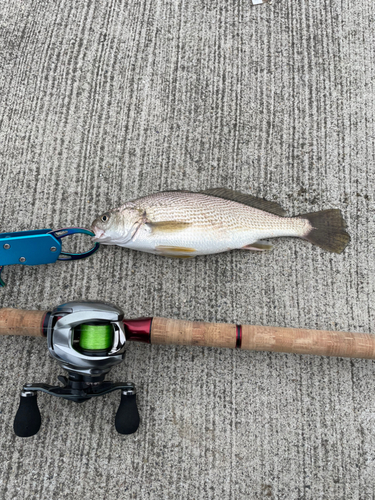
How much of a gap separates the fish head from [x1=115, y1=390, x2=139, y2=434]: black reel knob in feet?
2.22

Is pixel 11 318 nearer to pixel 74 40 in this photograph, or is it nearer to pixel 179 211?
pixel 179 211

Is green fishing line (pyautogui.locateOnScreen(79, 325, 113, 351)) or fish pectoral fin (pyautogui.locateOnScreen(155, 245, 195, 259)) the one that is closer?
green fishing line (pyautogui.locateOnScreen(79, 325, 113, 351))

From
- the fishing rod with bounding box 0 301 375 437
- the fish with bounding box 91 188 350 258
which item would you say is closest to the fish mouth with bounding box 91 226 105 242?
the fish with bounding box 91 188 350 258

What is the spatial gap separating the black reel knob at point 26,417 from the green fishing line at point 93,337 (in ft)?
1.15

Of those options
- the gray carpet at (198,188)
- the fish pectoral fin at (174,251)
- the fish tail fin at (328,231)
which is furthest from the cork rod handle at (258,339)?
the fish tail fin at (328,231)

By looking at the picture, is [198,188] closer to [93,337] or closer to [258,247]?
[258,247]

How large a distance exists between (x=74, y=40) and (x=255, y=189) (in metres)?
1.34

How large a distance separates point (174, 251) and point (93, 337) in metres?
0.54

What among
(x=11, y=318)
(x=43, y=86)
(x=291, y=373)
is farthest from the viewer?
(x=43, y=86)

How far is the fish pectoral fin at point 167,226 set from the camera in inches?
67.6

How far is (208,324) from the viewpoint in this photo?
1.60 m

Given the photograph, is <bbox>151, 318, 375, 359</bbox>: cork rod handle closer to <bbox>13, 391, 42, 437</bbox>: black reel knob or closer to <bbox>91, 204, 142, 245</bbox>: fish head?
<bbox>91, 204, 142, 245</bbox>: fish head

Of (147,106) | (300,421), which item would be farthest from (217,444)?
(147,106)

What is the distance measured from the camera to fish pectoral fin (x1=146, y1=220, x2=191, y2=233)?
1.72 metres
